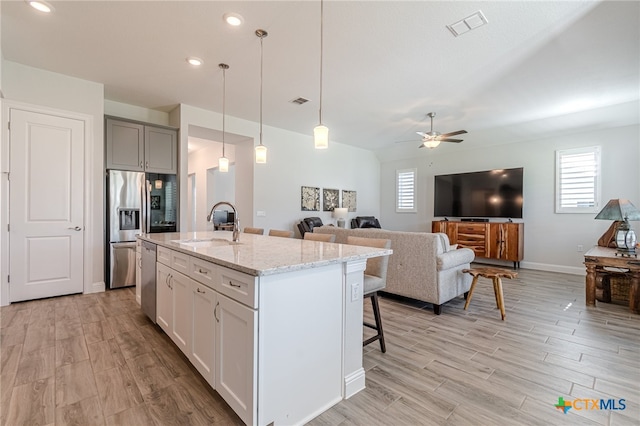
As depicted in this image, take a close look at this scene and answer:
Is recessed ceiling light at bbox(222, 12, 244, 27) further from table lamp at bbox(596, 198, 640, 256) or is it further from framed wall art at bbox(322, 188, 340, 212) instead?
table lamp at bbox(596, 198, 640, 256)

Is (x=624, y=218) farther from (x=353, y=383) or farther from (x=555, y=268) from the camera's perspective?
(x=353, y=383)

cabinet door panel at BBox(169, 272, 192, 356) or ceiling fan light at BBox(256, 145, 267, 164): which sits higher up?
ceiling fan light at BBox(256, 145, 267, 164)

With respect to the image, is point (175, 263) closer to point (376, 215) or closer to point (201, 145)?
point (201, 145)

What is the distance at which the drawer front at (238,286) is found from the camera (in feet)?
4.50

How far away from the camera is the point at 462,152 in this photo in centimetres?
711

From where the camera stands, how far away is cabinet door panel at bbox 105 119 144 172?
4.28 m

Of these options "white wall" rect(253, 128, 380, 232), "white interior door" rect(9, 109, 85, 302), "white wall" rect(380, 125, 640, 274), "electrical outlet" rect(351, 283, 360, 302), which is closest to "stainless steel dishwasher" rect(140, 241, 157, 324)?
"white interior door" rect(9, 109, 85, 302)

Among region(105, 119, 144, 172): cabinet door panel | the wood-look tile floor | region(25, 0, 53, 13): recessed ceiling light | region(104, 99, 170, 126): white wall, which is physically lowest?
the wood-look tile floor

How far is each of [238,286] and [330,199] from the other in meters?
5.94

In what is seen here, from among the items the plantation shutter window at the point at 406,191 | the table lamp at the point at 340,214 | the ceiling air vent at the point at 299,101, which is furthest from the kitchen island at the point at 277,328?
the plantation shutter window at the point at 406,191

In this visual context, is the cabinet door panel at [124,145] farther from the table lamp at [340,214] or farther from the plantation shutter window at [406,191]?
the plantation shutter window at [406,191]

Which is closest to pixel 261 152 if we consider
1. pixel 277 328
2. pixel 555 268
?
pixel 277 328

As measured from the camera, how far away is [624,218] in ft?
12.1

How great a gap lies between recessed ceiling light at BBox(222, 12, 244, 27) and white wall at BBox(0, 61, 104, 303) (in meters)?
2.57
